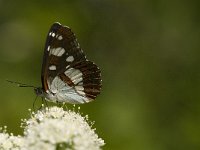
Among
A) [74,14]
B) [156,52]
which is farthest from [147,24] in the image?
[74,14]

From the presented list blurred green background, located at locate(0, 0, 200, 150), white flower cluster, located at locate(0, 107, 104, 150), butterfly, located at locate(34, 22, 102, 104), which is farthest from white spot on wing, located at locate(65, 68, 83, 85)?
blurred green background, located at locate(0, 0, 200, 150)

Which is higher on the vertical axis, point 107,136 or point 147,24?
point 147,24

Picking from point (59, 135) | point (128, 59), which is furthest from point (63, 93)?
point (128, 59)

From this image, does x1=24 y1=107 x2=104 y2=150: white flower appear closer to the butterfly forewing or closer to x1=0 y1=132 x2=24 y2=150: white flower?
x1=0 y1=132 x2=24 y2=150: white flower

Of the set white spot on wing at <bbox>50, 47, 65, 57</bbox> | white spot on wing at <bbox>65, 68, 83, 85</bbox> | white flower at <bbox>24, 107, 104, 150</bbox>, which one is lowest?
white flower at <bbox>24, 107, 104, 150</bbox>

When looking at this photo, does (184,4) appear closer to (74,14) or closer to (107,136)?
(74,14)

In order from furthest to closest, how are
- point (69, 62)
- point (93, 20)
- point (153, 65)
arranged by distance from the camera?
1. point (93, 20)
2. point (153, 65)
3. point (69, 62)

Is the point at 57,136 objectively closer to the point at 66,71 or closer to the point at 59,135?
the point at 59,135
